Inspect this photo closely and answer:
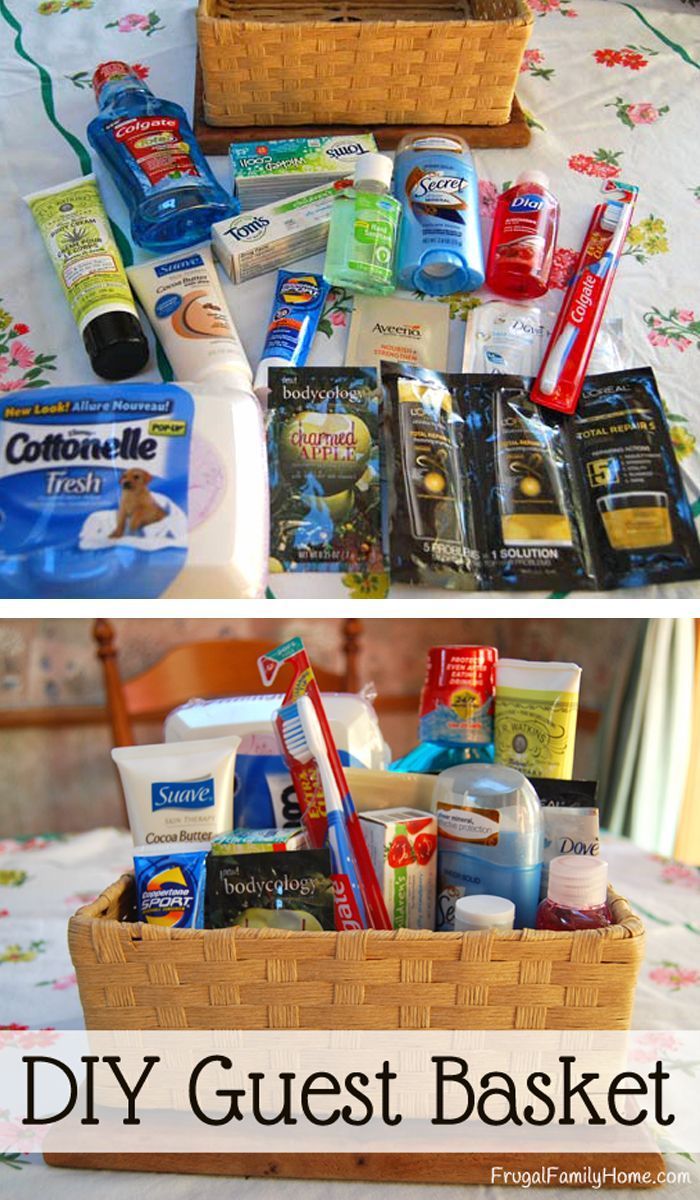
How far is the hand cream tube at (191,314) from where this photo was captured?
0.70 meters

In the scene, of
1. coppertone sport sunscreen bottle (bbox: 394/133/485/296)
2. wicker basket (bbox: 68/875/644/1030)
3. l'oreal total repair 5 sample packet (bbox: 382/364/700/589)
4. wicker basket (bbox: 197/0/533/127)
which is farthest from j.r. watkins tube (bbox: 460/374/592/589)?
wicker basket (bbox: 197/0/533/127)

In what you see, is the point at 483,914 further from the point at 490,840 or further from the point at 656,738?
the point at 656,738

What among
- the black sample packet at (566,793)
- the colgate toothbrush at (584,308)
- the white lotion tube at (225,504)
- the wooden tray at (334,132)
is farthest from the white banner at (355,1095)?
the wooden tray at (334,132)

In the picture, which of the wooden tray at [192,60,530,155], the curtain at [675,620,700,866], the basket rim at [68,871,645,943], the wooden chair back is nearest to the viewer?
the basket rim at [68,871,645,943]

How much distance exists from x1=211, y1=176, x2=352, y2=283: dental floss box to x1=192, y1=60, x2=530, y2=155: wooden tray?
105 mm

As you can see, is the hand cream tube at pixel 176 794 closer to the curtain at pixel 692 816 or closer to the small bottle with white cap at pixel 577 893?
the small bottle with white cap at pixel 577 893

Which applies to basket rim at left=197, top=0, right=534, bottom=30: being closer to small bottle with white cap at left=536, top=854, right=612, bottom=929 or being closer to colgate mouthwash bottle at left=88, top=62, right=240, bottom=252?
colgate mouthwash bottle at left=88, top=62, right=240, bottom=252

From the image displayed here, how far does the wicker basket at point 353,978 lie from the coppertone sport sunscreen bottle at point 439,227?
0.44 metres

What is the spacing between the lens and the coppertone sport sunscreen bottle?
2.45 ft

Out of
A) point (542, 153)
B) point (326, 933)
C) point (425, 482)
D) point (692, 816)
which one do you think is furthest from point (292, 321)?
point (692, 816)

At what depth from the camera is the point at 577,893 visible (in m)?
0.50

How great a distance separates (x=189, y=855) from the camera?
1.70ft

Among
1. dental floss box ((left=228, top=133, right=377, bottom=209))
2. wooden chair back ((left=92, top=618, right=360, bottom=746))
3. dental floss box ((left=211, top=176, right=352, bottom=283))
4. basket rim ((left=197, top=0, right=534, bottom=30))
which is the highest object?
basket rim ((left=197, top=0, right=534, bottom=30))

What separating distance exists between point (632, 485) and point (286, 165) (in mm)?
357
